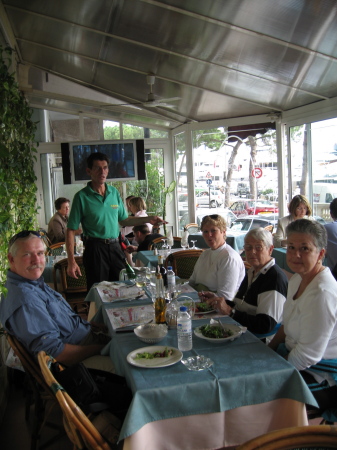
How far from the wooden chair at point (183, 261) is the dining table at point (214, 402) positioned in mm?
2289

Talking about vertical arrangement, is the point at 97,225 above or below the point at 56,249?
above

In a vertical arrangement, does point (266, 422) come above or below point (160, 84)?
below

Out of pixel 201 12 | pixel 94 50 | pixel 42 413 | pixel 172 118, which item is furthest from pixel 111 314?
pixel 172 118

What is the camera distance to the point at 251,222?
7.53 m

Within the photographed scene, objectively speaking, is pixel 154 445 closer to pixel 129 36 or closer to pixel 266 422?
pixel 266 422

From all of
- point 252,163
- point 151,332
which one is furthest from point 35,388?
point 252,163

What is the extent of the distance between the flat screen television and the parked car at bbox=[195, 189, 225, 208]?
4.62 feet

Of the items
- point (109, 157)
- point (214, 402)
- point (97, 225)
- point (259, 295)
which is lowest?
point (214, 402)

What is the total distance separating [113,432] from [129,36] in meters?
4.30

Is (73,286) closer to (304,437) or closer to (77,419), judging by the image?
(77,419)

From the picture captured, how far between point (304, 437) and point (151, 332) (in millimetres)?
1171

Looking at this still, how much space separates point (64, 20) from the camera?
4.75m

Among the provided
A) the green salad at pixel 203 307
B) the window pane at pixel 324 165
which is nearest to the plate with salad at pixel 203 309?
the green salad at pixel 203 307

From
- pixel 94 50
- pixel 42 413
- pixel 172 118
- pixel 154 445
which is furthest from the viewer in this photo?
pixel 172 118
